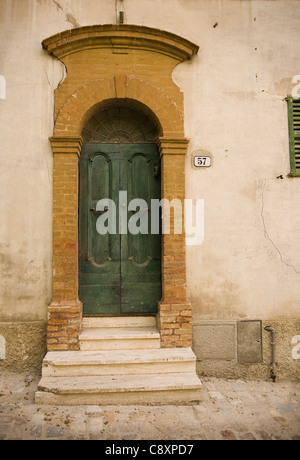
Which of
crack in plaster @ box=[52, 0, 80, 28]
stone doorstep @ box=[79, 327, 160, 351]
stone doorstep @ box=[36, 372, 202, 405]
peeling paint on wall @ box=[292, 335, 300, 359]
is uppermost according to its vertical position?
crack in plaster @ box=[52, 0, 80, 28]

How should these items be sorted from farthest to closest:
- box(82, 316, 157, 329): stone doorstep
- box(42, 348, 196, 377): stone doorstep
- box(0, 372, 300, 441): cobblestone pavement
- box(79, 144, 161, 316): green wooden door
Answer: box(79, 144, 161, 316): green wooden door < box(82, 316, 157, 329): stone doorstep < box(42, 348, 196, 377): stone doorstep < box(0, 372, 300, 441): cobblestone pavement

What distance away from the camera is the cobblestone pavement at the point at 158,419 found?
116 inches

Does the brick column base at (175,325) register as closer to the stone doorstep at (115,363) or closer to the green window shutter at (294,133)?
the stone doorstep at (115,363)

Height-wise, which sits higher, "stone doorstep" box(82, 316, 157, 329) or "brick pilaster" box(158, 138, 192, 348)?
"brick pilaster" box(158, 138, 192, 348)

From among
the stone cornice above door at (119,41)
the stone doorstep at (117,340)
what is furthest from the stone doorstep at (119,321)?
the stone cornice above door at (119,41)

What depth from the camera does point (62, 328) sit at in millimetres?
3889

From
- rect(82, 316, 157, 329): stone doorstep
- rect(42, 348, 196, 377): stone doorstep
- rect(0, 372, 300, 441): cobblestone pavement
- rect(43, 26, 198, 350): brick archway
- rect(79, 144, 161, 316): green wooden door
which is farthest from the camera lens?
rect(79, 144, 161, 316): green wooden door

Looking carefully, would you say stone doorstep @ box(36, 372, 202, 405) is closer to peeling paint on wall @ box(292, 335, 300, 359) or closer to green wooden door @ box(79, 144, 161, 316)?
green wooden door @ box(79, 144, 161, 316)

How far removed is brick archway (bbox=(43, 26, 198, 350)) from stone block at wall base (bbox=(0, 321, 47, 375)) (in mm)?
373

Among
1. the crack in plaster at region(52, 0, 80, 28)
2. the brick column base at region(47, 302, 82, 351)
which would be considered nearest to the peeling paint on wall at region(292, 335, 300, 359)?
the brick column base at region(47, 302, 82, 351)

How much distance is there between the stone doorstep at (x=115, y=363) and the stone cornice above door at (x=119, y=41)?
12.2 ft

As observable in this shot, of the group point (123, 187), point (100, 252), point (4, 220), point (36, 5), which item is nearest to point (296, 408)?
point (100, 252)

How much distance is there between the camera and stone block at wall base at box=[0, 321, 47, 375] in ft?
13.3

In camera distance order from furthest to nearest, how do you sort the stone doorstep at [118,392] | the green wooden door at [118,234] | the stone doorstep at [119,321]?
the green wooden door at [118,234]
the stone doorstep at [119,321]
the stone doorstep at [118,392]
